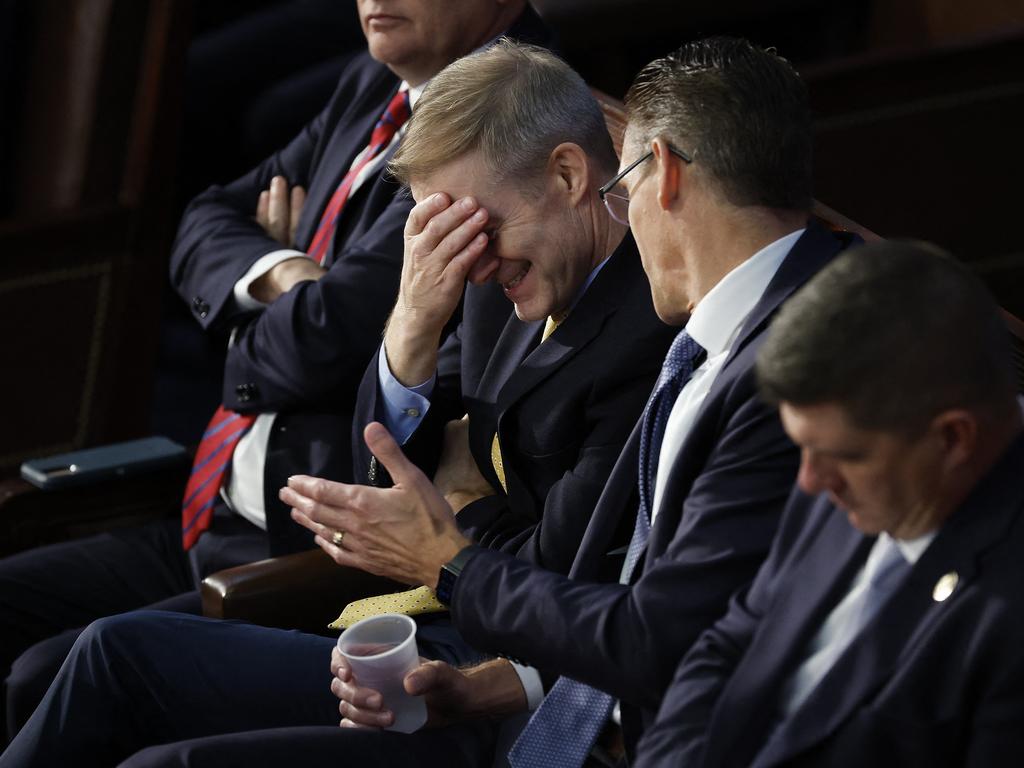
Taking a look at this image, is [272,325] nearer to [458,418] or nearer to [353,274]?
[353,274]

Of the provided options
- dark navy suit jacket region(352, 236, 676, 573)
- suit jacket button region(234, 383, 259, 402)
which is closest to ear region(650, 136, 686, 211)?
dark navy suit jacket region(352, 236, 676, 573)

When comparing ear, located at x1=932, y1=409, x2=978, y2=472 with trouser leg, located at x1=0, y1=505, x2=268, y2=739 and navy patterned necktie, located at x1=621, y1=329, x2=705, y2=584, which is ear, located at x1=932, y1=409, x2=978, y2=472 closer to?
navy patterned necktie, located at x1=621, y1=329, x2=705, y2=584

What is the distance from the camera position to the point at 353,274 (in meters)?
2.71

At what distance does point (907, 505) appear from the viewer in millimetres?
1479

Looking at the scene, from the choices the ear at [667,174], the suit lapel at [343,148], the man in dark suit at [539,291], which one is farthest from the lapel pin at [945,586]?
the suit lapel at [343,148]

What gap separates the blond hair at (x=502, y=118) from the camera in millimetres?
2219

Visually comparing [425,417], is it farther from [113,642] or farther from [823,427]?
[823,427]

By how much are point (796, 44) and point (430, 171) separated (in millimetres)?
2397

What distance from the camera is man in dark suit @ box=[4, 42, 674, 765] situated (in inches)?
85.2

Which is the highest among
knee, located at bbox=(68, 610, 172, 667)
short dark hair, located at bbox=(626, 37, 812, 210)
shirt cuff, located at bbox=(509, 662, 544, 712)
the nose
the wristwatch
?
short dark hair, located at bbox=(626, 37, 812, 210)

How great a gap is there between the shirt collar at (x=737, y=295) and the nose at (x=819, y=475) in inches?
14.9

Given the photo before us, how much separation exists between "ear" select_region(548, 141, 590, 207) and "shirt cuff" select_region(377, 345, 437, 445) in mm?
379

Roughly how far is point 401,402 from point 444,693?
0.54 meters

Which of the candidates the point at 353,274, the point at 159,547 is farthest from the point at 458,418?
the point at 159,547
